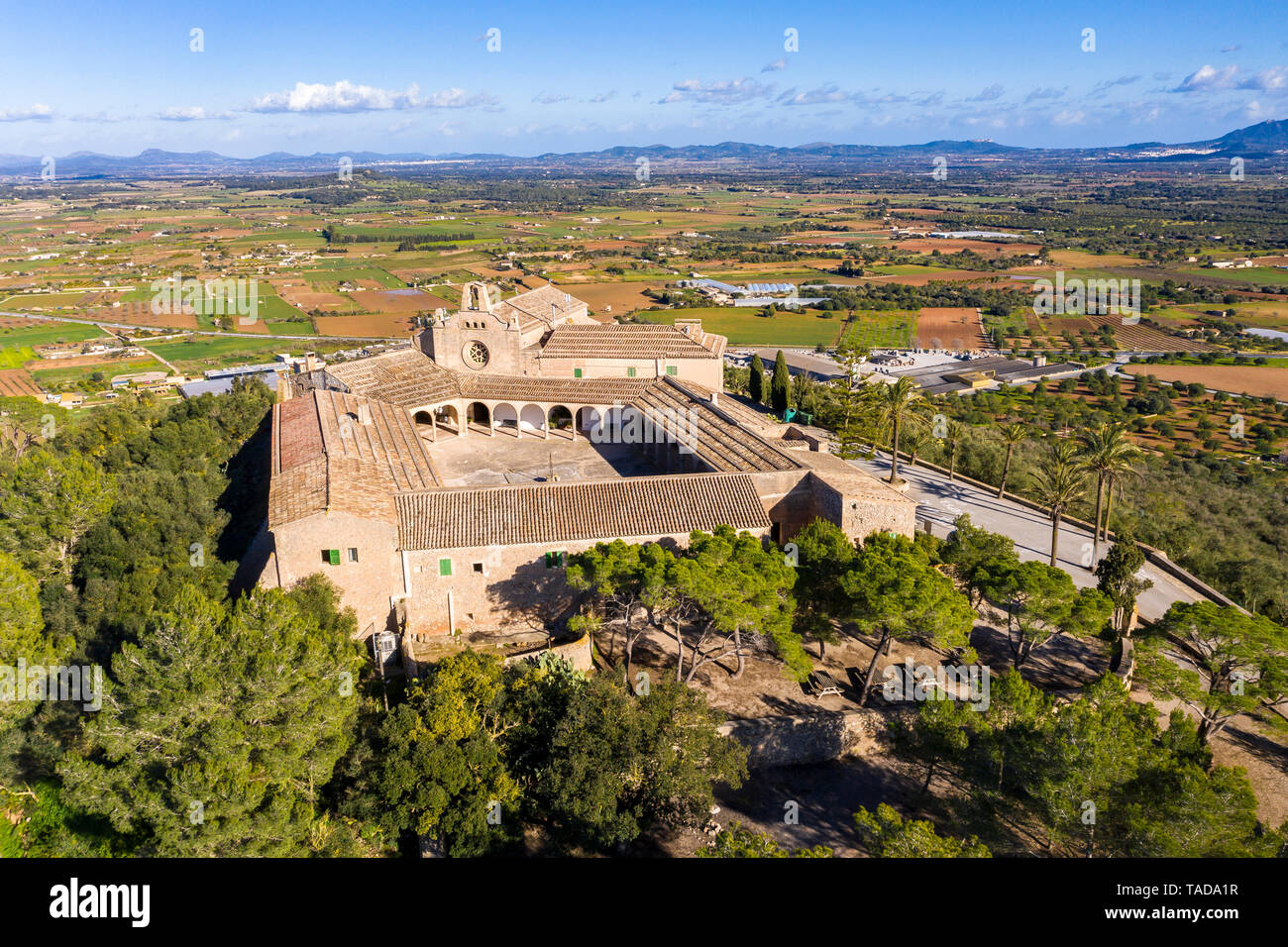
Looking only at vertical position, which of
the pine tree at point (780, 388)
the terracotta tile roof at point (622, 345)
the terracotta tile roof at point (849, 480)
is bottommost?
the terracotta tile roof at point (849, 480)

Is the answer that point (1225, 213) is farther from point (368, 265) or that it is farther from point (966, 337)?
point (368, 265)

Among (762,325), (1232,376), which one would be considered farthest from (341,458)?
(1232,376)

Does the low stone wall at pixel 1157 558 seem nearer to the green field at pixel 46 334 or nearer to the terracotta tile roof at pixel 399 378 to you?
the terracotta tile roof at pixel 399 378

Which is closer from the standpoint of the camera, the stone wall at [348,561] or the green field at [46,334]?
the stone wall at [348,561]

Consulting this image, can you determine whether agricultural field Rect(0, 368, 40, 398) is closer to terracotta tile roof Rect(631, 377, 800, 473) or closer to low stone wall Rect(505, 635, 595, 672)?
terracotta tile roof Rect(631, 377, 800, 473)

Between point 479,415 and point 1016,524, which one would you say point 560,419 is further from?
point 1016,524

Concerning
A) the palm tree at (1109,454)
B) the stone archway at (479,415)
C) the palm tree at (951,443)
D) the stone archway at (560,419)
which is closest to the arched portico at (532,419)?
the stone archway at (560,419)
